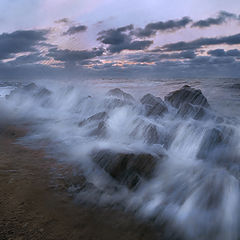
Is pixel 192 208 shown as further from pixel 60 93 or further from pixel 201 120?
pixel 60 93

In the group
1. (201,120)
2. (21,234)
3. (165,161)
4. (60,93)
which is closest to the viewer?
(21,234)

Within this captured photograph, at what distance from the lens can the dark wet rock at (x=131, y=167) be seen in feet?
17.4

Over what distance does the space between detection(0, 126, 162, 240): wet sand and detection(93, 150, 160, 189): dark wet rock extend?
0.85 meters

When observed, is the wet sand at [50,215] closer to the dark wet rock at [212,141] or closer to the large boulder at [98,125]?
the large boulder at [98,125]

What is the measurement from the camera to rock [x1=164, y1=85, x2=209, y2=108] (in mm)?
13094

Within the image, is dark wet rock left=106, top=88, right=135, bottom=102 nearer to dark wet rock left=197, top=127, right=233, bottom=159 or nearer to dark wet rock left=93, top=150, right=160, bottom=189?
dark wet rock left=197, top=127, right=233, bottom=159

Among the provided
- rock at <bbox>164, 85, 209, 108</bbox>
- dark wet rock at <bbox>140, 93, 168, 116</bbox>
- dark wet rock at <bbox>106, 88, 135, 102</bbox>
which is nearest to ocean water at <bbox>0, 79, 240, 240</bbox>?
dark wet rock at <bbox>140, 93, 168, 116</bbox>

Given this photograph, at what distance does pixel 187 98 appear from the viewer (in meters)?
13.4

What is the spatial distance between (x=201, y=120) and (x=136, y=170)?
5.94 m

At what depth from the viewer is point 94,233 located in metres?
3.70

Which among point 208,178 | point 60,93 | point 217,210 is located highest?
point 60,93

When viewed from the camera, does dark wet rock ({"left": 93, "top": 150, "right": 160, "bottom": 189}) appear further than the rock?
No

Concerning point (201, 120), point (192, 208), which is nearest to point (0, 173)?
point (192, 208)

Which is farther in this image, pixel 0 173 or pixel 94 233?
pixel 0 173
